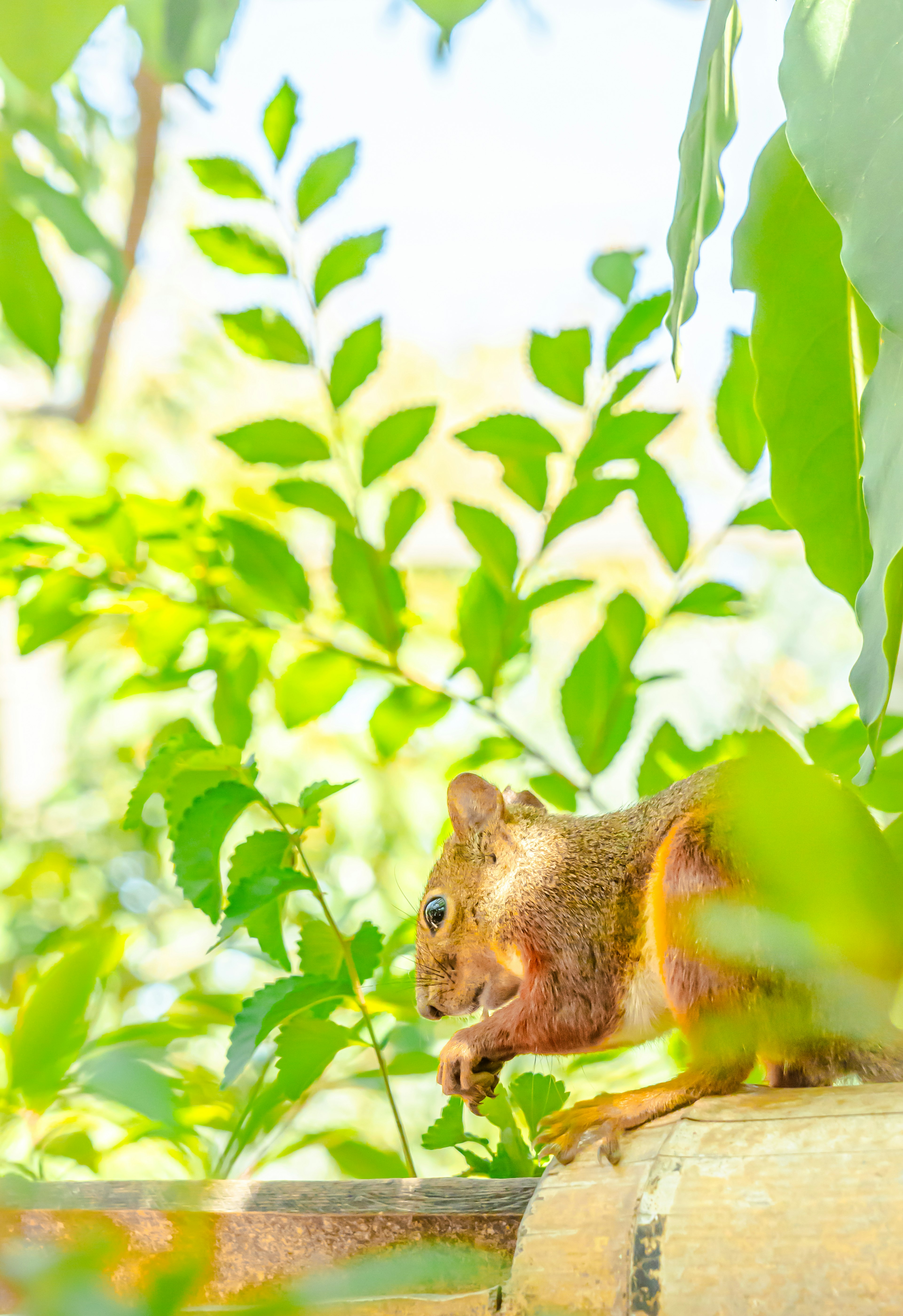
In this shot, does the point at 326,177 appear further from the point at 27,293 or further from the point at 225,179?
the point at 27,293

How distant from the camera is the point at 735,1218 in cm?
32

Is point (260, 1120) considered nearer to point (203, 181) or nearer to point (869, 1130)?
point (869, 1130)

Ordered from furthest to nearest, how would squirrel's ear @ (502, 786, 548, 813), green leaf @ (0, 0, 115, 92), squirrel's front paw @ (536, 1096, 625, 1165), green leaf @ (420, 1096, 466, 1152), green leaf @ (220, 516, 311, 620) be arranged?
green leaf @ (220, 516, 311, 620) < squirrel's ear @ (502, 786, 548, 813) < green leaf @ (420, 1096, 466, 1152) < squirrel's front paw @ (536, 1096, 625, 1165) < green leaf @ (0, 0, 115, 92)

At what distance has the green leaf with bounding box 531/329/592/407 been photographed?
708 mm

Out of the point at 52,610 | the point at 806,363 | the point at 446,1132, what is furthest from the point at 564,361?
the point at 446,1132

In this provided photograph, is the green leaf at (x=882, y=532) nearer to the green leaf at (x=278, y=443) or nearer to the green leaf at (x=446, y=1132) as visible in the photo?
the green leaf at (x=446, y=1132)

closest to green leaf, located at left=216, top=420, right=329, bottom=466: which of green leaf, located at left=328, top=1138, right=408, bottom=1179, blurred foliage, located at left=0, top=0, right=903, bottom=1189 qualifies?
blurred foliage, located at left=0, top=0, right=903, bottom=1189

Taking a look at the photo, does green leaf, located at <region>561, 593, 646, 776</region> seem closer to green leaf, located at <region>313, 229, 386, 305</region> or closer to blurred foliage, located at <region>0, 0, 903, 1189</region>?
blurred foliage, located at <region>0, 0, 903, 1189</region>

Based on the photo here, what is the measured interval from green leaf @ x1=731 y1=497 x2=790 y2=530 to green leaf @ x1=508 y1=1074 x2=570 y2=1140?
38 cm

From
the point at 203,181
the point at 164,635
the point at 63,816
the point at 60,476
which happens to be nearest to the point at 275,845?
the point at 164,635

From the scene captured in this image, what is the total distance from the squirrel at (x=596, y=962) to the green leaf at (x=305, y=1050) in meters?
0.05

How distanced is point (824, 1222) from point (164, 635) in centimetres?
54

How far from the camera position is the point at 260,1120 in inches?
20.2

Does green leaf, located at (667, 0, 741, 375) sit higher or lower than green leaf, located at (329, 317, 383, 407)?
lower
